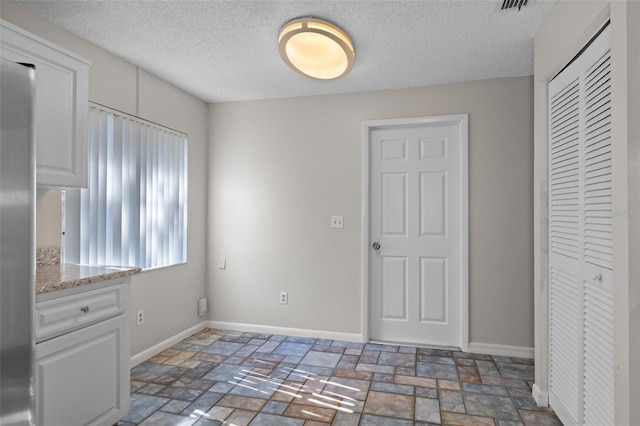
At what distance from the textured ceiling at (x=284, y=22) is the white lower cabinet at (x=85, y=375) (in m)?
1.71

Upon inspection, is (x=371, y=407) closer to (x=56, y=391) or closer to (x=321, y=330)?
(x=321, y=330)

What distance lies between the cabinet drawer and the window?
0.78m

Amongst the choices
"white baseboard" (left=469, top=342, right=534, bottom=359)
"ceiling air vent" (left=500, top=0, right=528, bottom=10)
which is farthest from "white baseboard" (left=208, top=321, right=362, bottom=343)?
"ceiling air vent" (left=500, top=0, right=528, bottom=10)

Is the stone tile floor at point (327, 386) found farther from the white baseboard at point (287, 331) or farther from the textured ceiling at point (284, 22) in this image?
the textured ceiling at point (284, 22)

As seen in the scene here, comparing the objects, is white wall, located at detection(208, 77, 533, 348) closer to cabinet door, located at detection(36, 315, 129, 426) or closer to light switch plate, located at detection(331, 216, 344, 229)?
light switch plate, located at detection(331, 216, 344, 229)

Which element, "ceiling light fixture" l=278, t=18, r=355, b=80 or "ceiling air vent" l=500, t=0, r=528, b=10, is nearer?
"ceiling air vent" l=500, t=0, r=528, b=10

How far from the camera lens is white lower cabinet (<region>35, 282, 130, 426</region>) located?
62.7 inches

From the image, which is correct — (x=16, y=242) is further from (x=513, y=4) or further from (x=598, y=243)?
(x=513, y=4)

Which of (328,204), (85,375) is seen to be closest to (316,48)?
(328,204)

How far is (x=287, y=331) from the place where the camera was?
12.1 feet

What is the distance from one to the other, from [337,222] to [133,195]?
1801mm

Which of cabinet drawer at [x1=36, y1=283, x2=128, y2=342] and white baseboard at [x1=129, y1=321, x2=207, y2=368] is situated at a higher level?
cabinet drawer at [x1=36, y1=283, x2=128, y2=342]

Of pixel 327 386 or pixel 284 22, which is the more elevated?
pixel 284 22

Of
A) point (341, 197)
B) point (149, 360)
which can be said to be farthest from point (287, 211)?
point (149, 360)
